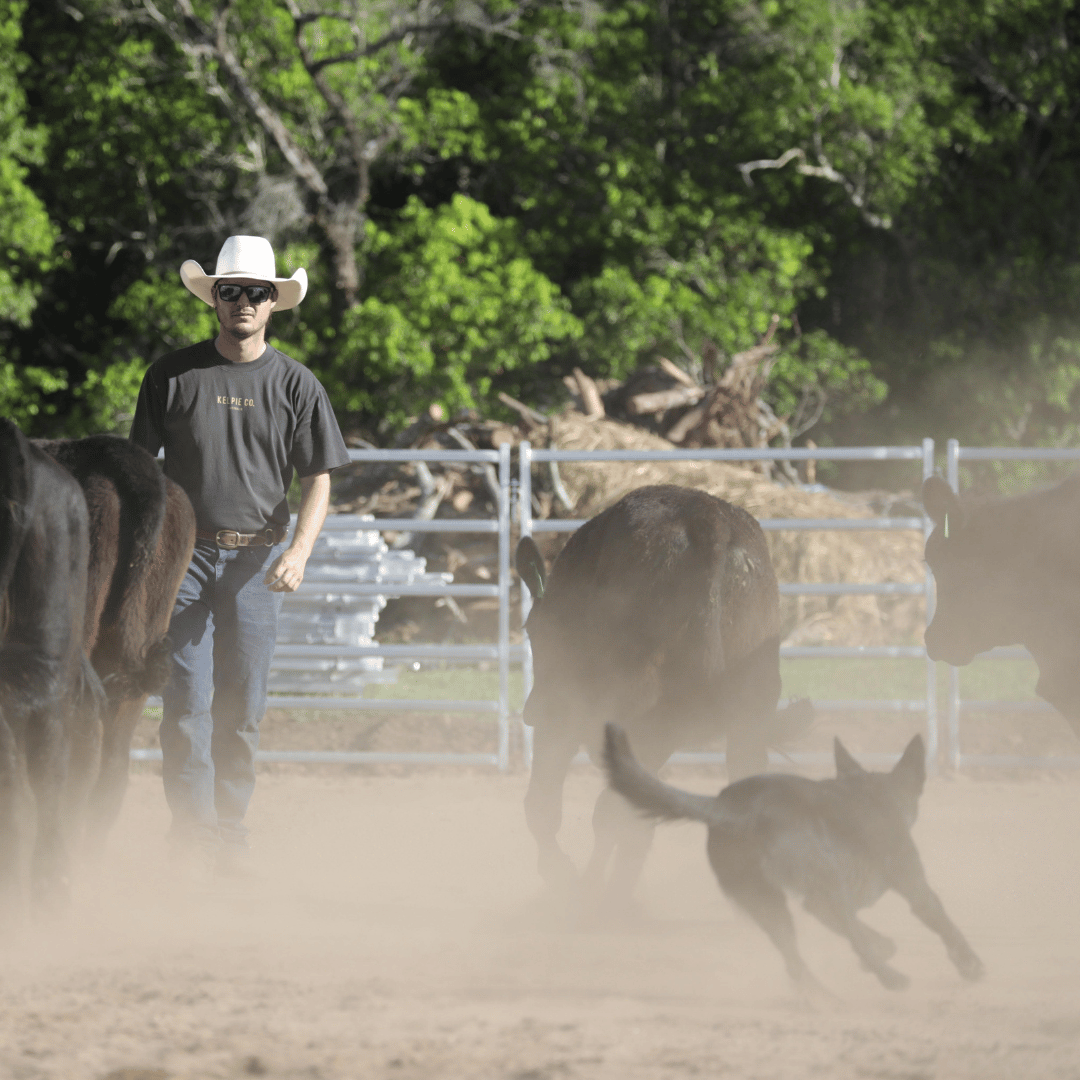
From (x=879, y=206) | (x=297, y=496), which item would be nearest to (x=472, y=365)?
(x=297, y=496)

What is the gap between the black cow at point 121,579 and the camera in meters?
3.32

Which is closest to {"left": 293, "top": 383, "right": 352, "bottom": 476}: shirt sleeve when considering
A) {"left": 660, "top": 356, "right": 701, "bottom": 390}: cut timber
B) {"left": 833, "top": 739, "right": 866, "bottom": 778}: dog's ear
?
{"left": 833, "top": 739, "right": 866, "bottom": 778}: dog's ear

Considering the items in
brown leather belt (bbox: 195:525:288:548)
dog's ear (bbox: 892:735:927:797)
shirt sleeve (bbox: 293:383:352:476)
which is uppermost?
shirt sleeve (bbox: 293:383:352:476)

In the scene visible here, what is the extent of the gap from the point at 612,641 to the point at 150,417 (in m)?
1.76

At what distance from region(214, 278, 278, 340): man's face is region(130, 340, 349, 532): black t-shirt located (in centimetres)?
10

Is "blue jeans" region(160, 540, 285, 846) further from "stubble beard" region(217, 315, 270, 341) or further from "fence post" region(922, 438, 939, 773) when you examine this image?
"fence post" region(922, 438, 939, 773)

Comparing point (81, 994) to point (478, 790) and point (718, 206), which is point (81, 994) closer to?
point (478, 790)

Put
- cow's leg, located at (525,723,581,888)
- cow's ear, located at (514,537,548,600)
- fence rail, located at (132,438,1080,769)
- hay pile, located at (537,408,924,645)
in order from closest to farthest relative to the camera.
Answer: cow's leg, located at (525,723,581,888) < cow's ear, located at (514,537,548,600) < fence rail, located at (132,438,1080,769) < hay pile, located at (537,408,924,645)

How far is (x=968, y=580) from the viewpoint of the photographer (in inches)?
147

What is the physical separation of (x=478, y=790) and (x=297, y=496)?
30.6 ft

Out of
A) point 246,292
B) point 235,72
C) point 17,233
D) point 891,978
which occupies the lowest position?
point 891,978

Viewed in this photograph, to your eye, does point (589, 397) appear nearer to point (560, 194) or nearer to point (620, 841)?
point (560, 194)

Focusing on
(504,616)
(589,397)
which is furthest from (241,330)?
(589,397)

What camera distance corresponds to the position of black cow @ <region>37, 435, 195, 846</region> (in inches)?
131
